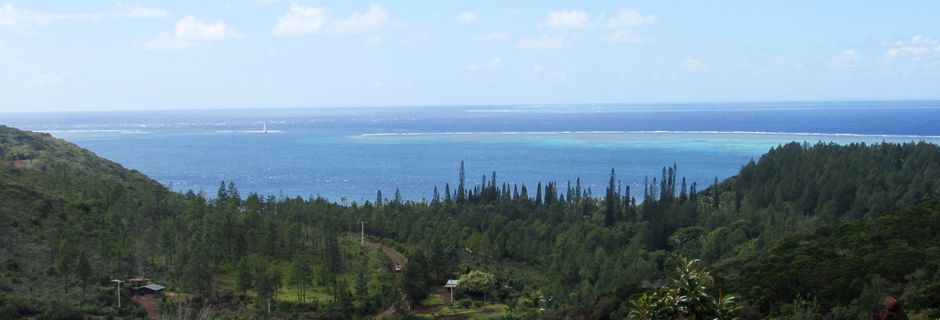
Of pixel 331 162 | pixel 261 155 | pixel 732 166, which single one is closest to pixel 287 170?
pixel 331 162

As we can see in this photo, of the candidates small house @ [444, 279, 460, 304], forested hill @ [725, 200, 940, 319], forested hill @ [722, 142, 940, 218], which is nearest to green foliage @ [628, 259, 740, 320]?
forested hill @ [725, 200, 940, 319]

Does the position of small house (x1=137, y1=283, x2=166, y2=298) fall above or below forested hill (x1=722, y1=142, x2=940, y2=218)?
below

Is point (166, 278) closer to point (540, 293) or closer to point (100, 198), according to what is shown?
point (100, 198)

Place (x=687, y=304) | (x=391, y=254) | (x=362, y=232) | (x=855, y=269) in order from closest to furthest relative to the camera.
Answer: (x=687, y=304) → (x=855, y=269) → (x=391, y=254) → (x=362, y=232)

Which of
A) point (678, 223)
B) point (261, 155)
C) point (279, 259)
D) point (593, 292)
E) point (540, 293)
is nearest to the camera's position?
point (593, 292)

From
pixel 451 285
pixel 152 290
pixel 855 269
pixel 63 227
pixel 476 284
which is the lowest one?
pixel 451 285

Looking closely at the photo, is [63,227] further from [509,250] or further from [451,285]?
[509,250]

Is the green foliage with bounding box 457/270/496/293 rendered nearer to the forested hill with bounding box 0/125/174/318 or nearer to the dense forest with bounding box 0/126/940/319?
the dense forest with bounding box 0/126/940/319

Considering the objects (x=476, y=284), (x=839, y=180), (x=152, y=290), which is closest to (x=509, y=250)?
(x=476, y=284)
